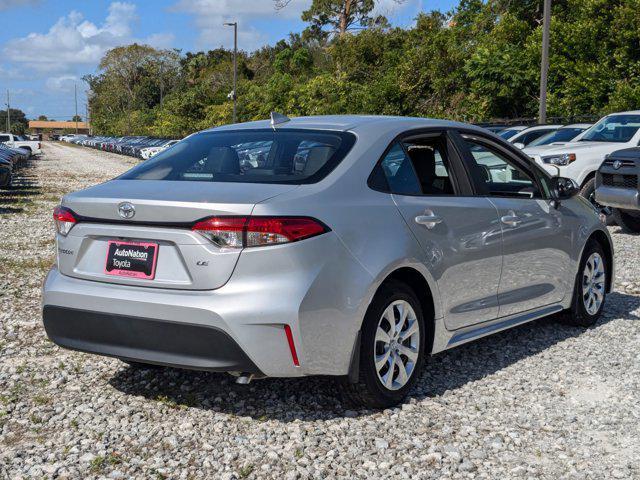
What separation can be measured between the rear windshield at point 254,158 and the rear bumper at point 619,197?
26.8 feet

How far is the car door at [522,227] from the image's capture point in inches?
223

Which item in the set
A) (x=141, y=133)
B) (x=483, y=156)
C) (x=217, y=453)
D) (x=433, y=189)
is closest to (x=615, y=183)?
(x=483, y=156)

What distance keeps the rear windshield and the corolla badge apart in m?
0.45

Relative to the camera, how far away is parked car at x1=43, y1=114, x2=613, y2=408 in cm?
410

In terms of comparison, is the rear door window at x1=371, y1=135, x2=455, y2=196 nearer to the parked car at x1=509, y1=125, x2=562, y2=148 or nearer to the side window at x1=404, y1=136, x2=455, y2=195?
the side window at x1=404, y1=136, x2=455, y2=195

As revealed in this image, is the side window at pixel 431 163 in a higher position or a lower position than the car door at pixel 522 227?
higher

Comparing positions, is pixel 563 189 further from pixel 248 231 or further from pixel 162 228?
pixel 162 228

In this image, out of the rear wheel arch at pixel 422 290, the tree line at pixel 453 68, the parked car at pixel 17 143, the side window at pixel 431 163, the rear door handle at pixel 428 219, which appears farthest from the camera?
the parked car at pixel 17 143

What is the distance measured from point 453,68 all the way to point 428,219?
1427 inches

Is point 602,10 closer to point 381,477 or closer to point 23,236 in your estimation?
point 23,236

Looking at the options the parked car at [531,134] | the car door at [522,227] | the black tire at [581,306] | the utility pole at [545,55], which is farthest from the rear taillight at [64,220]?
the utility pole at [545,55]

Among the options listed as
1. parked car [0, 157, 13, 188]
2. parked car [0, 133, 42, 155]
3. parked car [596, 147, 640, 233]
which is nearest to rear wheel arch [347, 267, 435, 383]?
parked car [596, 147, 640, 233]

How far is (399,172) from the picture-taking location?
496cm

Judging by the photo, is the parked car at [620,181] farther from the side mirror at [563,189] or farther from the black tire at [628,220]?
the side mirror at [563,189]
